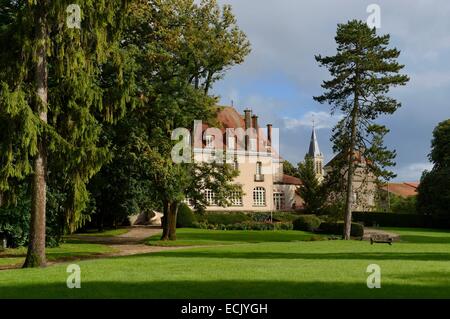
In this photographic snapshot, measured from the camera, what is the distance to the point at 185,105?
32812 millimetres

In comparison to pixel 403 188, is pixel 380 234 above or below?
below

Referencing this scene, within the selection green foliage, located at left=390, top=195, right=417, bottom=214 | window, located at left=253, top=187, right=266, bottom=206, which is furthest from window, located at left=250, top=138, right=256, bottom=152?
green foliage, located at left=390, top=195, right=417, bottom=214

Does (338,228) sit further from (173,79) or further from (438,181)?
(173,79)

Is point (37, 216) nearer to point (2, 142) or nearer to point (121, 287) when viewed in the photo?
point (2, 142)

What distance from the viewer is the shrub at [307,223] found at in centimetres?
5303

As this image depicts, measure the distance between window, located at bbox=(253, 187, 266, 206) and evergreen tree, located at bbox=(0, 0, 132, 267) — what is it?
51.7 meters

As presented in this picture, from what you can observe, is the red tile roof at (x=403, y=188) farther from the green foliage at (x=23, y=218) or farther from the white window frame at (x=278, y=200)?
the green foliage at (x=23, y=218)

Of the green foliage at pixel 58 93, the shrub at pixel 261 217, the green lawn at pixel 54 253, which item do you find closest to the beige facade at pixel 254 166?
the shrub at pixel 261 217

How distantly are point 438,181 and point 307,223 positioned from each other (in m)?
19.9

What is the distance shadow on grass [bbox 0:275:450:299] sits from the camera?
10.5 metres

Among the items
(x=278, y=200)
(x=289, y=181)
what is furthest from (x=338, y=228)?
(x=289, y=181)

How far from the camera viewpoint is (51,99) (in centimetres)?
1905

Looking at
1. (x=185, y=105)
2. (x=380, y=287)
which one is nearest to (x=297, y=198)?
(x=185, y=105)

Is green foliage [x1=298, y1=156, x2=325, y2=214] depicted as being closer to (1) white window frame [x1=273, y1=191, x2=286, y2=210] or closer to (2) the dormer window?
(1) white window frame [x1=273, y1=191, x2=286, y2=210]
